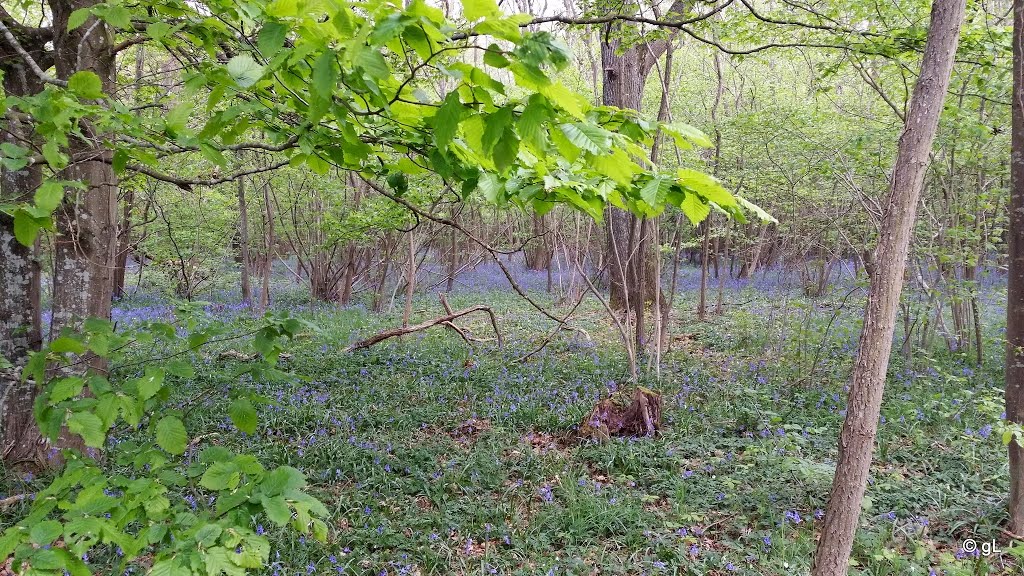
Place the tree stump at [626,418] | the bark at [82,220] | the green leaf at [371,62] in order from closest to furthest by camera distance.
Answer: the green leaf at [371,62]
the bark at [82,220]
the tree stump at [626,418]

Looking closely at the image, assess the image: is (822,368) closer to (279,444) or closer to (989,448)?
(989,448)

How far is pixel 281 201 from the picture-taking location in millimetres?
13328

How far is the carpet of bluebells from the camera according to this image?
3.24m

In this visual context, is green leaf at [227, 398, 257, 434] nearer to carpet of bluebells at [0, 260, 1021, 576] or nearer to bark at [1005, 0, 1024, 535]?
carpet of bluebells at [0, 260, 1021, 576]

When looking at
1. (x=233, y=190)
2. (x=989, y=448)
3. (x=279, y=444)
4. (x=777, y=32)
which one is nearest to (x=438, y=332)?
(x=279, y=444)

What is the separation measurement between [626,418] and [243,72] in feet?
15.0

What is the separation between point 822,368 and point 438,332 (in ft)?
20.4

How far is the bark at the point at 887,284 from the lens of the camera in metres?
2.14

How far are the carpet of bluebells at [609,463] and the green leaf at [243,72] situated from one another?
4.84ft

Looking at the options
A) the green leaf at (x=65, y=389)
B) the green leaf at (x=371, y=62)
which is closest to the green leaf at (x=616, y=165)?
the green leaf at (x=371, y=62)

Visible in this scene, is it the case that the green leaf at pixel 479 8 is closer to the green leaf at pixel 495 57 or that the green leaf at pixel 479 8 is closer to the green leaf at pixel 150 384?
the green leaf at pixel 495 57

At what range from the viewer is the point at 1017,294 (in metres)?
3.20
